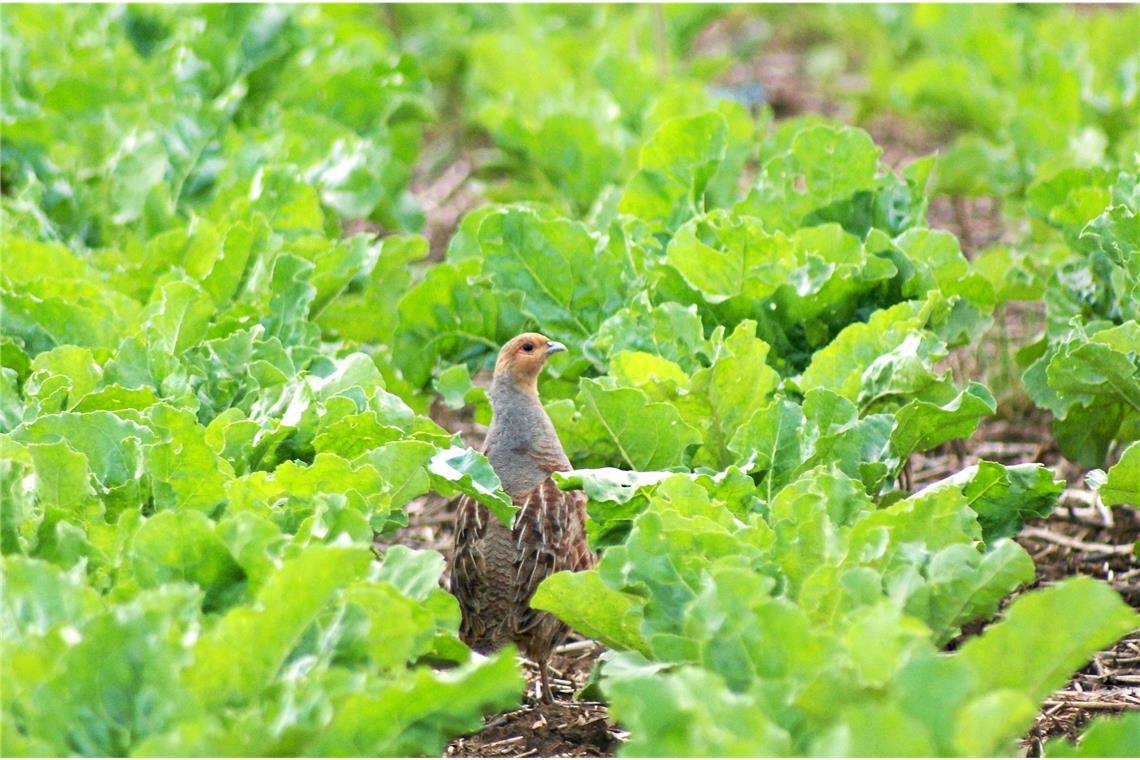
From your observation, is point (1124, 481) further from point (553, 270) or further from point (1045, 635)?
point (553, 270)

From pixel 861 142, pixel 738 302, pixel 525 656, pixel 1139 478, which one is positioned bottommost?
pixel 525 656

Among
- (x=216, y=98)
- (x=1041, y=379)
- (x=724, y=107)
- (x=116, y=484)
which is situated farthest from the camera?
(x=216, y=98)

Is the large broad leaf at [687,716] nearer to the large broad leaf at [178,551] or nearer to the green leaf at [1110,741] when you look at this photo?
the green leaf at [1110,741]

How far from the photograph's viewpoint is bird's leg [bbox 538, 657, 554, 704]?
14.0ft

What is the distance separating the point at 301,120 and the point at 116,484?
10.7 feet

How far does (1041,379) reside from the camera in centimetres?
489

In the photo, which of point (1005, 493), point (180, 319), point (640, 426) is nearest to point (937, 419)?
point (1005, 493)

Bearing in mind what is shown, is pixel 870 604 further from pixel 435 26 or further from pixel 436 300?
pixel 435 26

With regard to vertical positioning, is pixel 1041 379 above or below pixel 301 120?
below

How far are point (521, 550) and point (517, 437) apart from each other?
40 cm

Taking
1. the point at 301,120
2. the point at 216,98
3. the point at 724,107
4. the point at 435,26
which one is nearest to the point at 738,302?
the point at 724,107

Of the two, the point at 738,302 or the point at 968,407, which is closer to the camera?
the point at 968,407

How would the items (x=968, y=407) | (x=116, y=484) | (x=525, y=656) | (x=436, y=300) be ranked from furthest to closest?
(x=436, y=300) → (x=525, y=656) → (x=968, y=407) → (x=116, y=484)

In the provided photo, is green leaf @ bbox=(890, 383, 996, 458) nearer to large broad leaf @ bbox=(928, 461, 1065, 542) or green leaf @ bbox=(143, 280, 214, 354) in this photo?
large broad leaf @ bbox=(928, 461, 1065, 542)
